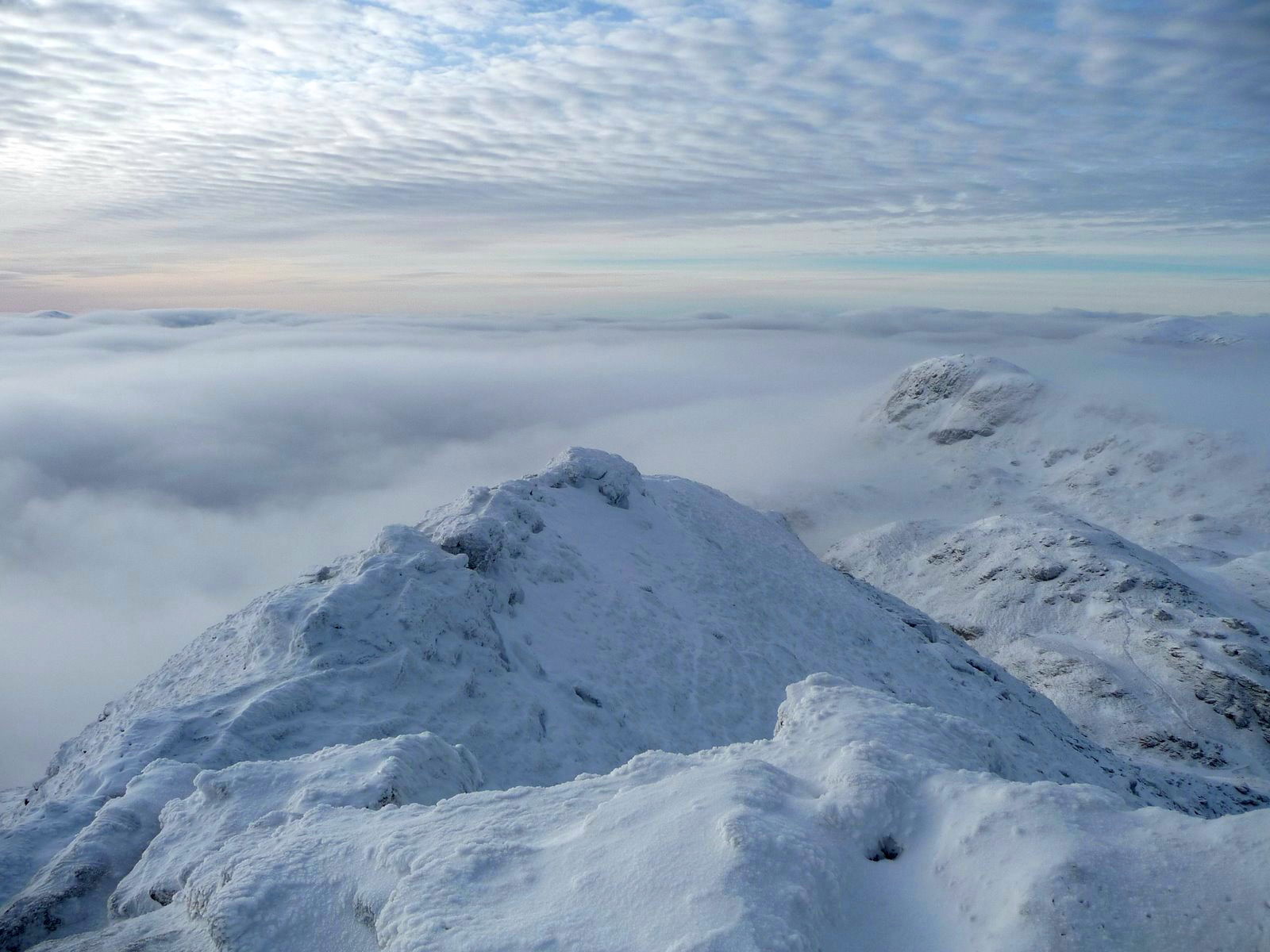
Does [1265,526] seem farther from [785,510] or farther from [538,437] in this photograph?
[538,437]

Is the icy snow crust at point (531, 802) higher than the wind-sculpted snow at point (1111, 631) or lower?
higher

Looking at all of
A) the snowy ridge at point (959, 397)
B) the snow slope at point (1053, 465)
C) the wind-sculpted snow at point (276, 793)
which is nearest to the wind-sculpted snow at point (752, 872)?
the wind-sculpted snow at point (276, 793)

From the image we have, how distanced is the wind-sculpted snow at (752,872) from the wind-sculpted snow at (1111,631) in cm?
4266

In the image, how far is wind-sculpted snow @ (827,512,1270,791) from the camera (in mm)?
44281

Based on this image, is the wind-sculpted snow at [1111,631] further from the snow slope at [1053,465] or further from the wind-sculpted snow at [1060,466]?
the snow slope at [1053,465]

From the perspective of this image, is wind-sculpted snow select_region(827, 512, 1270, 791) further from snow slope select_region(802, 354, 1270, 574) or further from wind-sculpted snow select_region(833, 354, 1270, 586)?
snow slope select_region(802, 354, 1270, 574)

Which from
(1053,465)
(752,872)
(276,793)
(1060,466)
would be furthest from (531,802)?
(1053,465)

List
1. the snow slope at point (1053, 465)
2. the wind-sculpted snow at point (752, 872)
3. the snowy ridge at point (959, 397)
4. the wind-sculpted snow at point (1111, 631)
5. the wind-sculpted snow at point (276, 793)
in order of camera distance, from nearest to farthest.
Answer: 1. the wind-sculpted snow at point (752, 872)
2. the wind-sculpted snow at point (276, 793)
3. the wind-sculpted snow at point (1111, 631)
4. the snow slope at point (1053, 465)
5. the snowy ridge at point (959, 397)

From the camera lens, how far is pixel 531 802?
32.5 feet

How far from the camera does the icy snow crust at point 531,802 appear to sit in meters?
7.17

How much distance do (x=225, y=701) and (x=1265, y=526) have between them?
96997mm

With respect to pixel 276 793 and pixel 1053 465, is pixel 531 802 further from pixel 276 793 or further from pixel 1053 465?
pixel 1053 465

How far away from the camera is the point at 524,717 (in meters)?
17.2

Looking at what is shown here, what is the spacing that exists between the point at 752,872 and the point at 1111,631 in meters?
56.1
